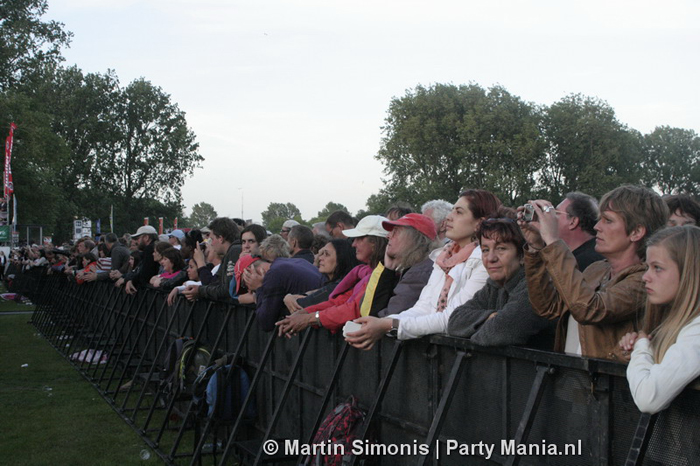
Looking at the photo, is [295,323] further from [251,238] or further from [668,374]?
[668,374]

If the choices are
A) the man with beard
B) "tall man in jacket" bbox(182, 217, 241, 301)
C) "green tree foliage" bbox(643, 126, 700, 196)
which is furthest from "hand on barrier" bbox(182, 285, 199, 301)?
"green tree foliage" bbox(643, 126, 700, 196)

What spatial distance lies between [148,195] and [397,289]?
67.5 m

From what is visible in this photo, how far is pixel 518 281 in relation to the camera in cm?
371

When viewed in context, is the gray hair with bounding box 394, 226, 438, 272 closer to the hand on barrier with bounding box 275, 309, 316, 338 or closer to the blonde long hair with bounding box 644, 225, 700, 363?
the hand on barrier with bounding box 275, 309, 316, 338

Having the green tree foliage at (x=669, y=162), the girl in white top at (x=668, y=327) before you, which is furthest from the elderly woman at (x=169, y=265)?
the green tree foliage at (x=669, y=162)

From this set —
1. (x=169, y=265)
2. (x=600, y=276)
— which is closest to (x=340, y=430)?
(x=600, y=276)

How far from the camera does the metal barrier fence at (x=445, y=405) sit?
2.65 meters

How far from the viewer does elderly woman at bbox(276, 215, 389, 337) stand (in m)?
5.20

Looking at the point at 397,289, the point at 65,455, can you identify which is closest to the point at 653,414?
the point at 397,289

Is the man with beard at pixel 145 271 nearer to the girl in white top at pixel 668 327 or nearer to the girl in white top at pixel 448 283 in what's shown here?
the girl in white top at pixel 448 283

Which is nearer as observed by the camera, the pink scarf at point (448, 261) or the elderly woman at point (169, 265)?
the pink scarf at point (448, 261)

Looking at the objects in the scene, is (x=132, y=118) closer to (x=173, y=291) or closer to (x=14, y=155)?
(x=14, y=155)

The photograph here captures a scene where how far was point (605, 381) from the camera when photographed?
2686 mm

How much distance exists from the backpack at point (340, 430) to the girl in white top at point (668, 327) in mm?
2010
